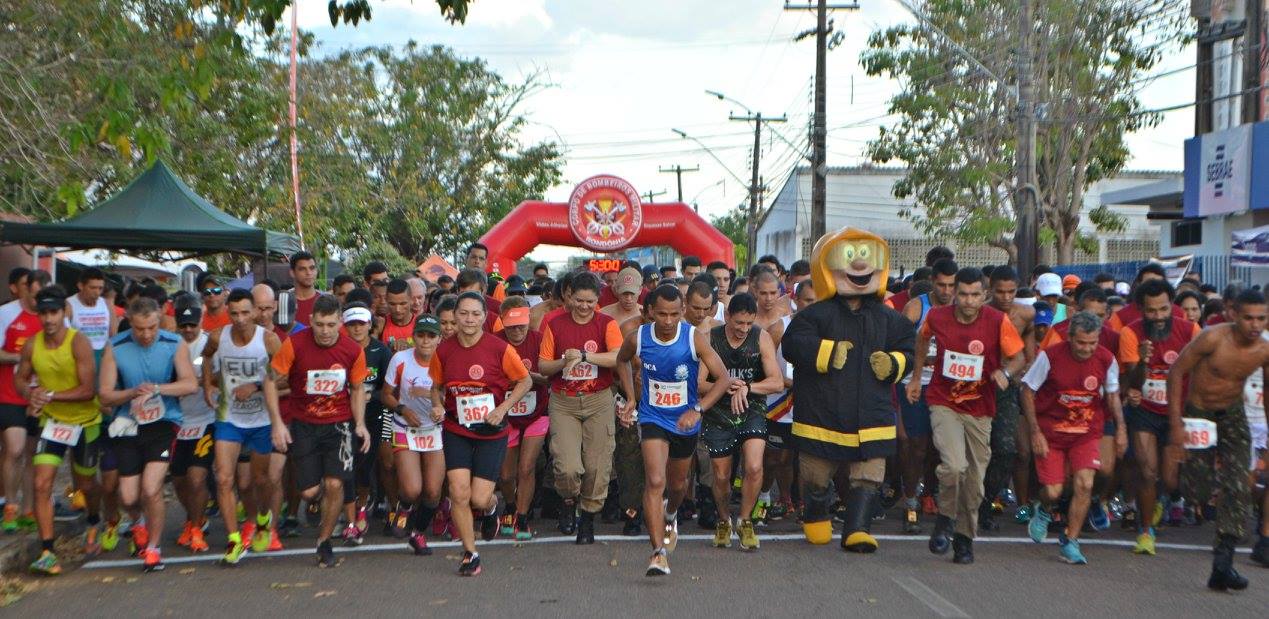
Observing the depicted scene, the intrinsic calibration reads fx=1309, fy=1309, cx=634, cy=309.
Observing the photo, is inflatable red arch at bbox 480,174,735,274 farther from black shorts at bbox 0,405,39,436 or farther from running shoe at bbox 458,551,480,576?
running shoe at bbox 458,551,480,576

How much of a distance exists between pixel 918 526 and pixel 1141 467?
1675mm

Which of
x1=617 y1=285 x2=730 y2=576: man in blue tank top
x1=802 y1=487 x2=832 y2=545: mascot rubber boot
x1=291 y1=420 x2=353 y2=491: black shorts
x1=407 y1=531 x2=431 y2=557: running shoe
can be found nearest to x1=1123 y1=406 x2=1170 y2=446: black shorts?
x1=802 y1=487 x2=832 y2=545: mascot rubber boot

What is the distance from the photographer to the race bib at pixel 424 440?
8594mm

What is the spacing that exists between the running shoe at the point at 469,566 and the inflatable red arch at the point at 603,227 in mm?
15418

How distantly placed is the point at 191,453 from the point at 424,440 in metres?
1.57

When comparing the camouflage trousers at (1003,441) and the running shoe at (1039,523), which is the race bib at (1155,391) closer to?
the camouflage trousers at (1003,441)

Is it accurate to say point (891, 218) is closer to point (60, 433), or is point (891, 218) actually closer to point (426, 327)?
point (426, 327)

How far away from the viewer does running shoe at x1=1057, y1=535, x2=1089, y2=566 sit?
328 inches

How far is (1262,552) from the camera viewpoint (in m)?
8.35

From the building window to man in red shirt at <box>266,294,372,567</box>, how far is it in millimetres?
23608

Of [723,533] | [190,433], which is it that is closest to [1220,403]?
[723,533]

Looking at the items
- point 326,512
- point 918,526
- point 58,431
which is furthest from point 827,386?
point 58,431

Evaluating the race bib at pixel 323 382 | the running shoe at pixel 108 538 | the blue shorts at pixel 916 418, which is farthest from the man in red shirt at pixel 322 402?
the blue shorts at pixel 916 418

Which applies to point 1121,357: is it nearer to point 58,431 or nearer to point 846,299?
point 846,299
